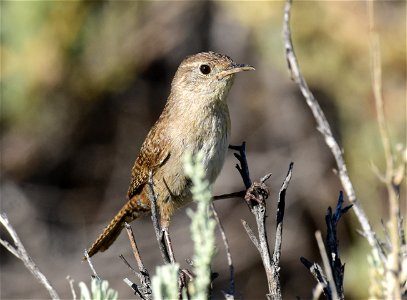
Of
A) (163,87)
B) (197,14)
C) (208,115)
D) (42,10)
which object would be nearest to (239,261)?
(163,87)

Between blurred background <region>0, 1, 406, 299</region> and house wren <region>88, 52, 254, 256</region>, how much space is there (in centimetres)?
196

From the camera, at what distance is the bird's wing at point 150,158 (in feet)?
12.2

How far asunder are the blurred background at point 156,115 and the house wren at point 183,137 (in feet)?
6.44

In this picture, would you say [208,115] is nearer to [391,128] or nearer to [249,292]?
[391,128]

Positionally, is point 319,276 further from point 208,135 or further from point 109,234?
point 109,234

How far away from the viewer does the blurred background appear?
221 inches

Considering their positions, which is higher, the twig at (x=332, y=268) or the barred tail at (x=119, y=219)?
the barred tail at (x=119, y=219)

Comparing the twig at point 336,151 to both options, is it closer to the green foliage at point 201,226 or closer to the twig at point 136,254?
the green foliage at point 201,226

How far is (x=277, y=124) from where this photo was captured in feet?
21.5

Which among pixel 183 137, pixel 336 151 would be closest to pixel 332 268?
pixel 336 151

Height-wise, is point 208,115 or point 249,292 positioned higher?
point 208,115

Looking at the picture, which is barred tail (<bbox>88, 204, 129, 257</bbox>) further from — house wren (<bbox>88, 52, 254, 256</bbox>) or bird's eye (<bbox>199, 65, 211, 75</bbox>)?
bird's eye (<bbox>199, 65, 211, 75</bbox>)

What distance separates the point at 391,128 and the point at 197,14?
2147mm

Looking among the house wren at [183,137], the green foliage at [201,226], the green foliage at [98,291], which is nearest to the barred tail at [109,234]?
the house wren at [183,137]
